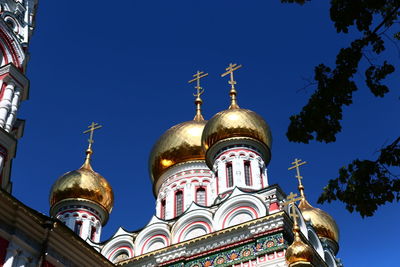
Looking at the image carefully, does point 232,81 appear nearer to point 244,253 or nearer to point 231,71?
point 231,71

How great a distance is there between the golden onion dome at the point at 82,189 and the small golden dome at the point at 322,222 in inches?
248

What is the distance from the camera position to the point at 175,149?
55.0 feet

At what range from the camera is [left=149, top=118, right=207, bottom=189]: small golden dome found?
54.7 feet

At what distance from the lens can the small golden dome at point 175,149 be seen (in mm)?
16688

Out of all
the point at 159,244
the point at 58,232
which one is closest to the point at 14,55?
the point at 58,232

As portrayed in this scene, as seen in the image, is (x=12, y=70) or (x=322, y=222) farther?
(x=322, y=222)

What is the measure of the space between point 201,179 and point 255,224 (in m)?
4.50

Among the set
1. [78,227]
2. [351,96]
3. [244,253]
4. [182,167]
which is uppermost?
[182,167]

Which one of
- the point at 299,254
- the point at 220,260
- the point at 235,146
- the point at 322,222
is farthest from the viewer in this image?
the point at 322,222

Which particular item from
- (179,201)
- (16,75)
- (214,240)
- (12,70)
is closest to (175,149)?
(179,201)

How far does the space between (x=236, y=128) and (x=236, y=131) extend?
0.26ft

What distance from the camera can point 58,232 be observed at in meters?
8.94

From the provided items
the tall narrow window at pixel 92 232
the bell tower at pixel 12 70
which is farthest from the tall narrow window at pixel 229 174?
the bell tower at pixel 12 70

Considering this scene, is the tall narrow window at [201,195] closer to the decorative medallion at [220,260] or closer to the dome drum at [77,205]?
the dome drum at [77,205]
